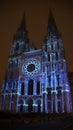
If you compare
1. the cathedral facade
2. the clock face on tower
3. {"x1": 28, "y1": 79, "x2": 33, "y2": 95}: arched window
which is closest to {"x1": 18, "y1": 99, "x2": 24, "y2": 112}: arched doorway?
the cathedral facade

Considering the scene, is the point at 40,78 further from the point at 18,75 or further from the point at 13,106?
the point at 13,106

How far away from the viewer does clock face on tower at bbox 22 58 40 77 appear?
110 ft

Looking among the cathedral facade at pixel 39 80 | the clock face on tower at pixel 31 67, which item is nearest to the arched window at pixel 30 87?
the cathedral facade at pixel 39 80

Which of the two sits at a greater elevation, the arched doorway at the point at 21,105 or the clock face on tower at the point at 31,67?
the clock face on tower at the point at 31,67

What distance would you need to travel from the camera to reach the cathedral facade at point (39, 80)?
28344 mm

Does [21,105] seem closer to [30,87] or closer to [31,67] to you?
[30,87]

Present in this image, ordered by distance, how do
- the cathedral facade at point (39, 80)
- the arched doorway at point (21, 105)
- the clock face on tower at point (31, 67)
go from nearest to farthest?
the cathedral facade at point (39, 80), the arched doorway at point (21, 105), the clock face on tower at point (31, 67)

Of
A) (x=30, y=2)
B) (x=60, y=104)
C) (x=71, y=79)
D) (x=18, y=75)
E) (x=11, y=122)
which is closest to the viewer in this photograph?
(x=11, y=122)

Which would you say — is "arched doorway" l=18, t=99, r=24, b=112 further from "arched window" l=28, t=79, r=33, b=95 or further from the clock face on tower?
the clock face on tower

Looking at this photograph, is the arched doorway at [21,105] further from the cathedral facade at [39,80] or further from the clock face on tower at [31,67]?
the clock face on tower at [31,67]

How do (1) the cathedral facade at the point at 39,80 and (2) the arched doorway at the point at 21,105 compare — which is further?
(2) the arched doorway at the point at 21,105

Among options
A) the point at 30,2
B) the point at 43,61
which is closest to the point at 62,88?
the point at 43,61

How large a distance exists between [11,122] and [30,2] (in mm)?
13114

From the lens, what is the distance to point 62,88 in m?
28.6
